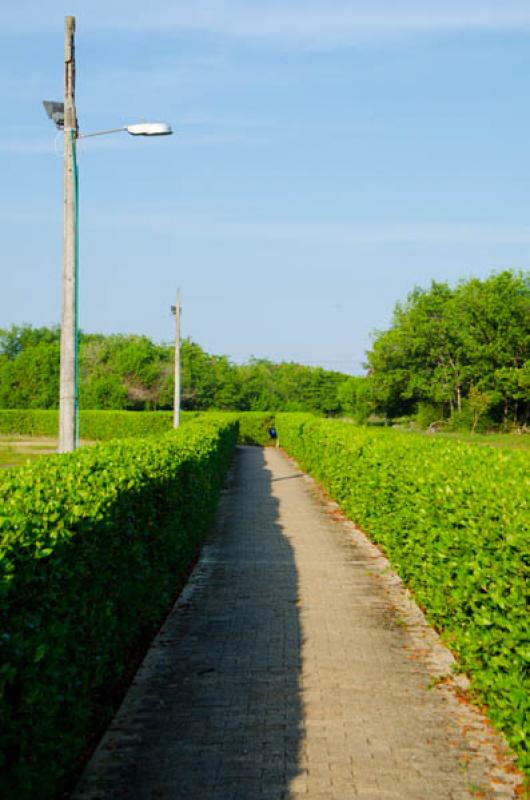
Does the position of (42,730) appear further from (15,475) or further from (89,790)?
(15,475)

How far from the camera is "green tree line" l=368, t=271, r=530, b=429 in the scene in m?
69.0

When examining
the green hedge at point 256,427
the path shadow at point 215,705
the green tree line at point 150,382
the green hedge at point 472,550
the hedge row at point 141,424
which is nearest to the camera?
the path shadow at point 215,705

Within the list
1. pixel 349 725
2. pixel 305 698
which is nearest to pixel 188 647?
pixel 305 698

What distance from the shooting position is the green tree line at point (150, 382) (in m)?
86.1

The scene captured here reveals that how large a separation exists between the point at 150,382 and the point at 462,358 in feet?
108

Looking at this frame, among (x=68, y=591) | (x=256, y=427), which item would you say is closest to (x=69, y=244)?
(x=68, y=591)

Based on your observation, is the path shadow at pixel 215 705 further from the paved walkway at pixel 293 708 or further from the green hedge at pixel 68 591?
the green hedge at pixel 68 591

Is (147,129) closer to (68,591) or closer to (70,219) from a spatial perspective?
(70,219)

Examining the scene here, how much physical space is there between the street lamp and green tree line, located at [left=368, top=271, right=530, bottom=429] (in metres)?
59.1

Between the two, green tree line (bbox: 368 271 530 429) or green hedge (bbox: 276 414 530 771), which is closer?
green hedge (bbox: 276 414 530 771)

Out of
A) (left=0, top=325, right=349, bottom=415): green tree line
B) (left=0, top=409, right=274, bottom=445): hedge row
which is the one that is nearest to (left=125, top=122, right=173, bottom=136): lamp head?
(left=0, top=409, right=274, bottom=445): hedge row

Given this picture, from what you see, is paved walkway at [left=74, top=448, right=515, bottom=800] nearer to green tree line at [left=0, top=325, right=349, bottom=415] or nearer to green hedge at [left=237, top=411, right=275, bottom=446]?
green hedge at [left=237, top=411, right=275, bottom=446]

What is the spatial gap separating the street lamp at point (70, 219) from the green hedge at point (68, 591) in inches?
85.0

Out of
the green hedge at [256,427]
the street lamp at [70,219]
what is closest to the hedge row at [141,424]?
the green hedge at [256,427]
